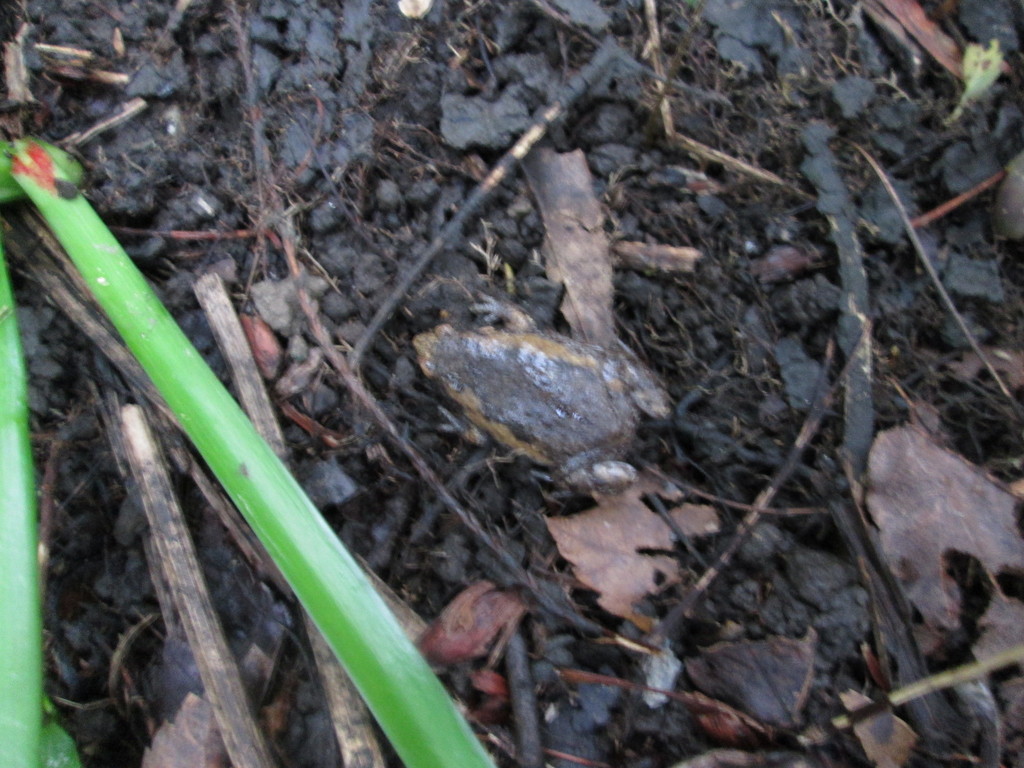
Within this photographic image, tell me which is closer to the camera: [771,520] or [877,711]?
[877,711]

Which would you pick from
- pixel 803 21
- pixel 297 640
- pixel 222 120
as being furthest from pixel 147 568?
pixel 803 21

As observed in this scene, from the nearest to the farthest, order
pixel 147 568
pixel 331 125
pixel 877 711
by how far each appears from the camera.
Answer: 1. pixel 877 711
2. pixel 147 568
3. pixel 331 125

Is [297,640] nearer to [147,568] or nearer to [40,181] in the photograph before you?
[147,568]

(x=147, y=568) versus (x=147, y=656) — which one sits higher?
(x=147, y=568)

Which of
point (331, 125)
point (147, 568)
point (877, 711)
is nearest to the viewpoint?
point (877, 711)

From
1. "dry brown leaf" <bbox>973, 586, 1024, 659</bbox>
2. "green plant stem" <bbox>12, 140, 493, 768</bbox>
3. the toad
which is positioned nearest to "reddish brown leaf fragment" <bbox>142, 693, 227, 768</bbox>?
"green plant stem" <bbox>12, 140, 493, 768</bbox>

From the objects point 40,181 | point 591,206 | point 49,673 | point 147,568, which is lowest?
point 49,673

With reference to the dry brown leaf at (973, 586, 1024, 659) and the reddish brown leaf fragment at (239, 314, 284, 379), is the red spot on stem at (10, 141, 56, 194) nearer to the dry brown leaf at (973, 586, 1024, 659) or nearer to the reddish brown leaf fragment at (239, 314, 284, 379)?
the reddish brown leaf fragment at (239, 314, 284, 379)
